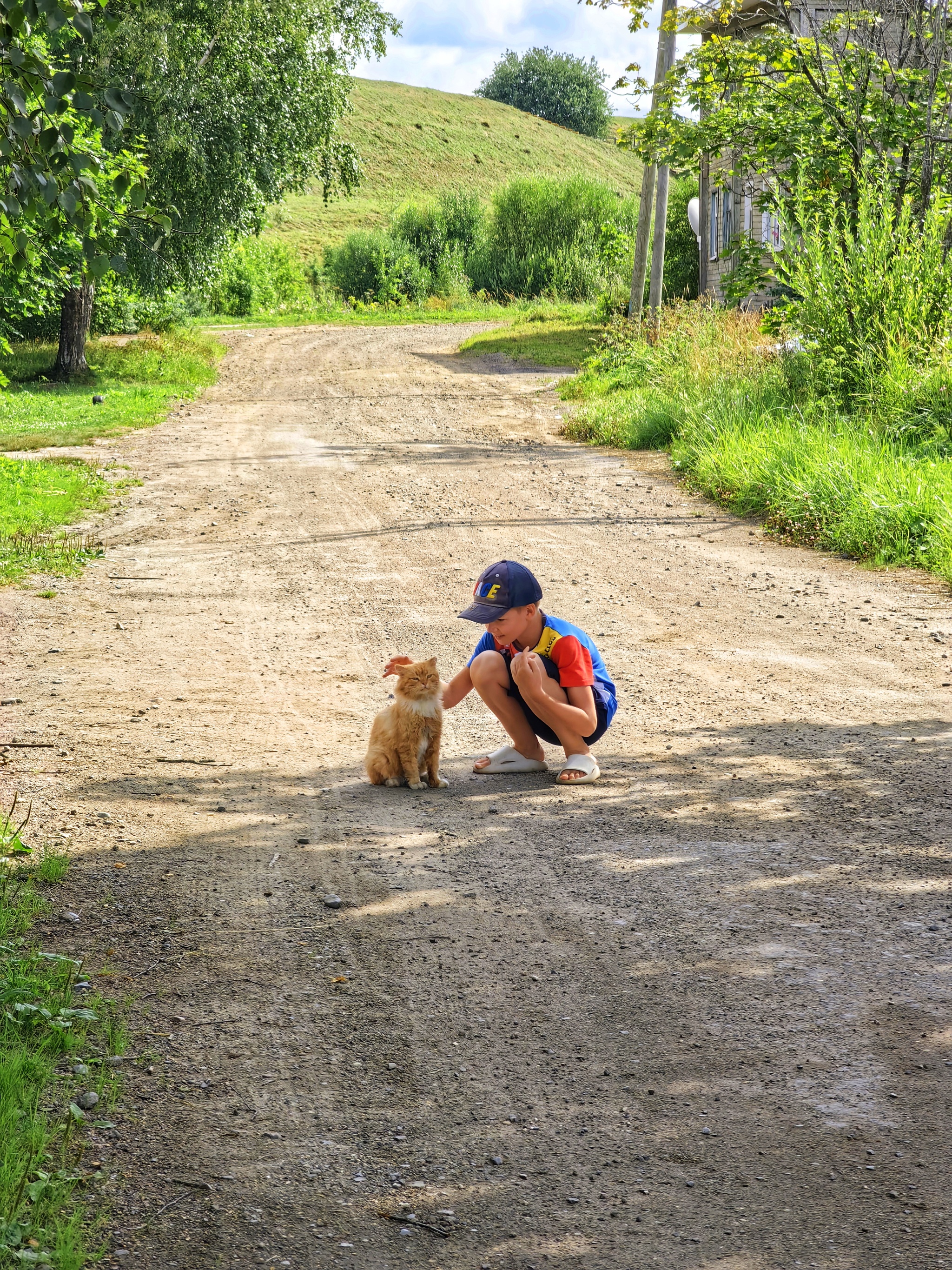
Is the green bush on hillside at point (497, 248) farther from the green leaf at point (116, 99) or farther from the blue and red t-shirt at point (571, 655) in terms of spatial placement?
the green leaf at point (116, 99)

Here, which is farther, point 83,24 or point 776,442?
point 776,442

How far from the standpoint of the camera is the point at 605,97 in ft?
367

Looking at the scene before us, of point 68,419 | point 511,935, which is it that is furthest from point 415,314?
point 511,935

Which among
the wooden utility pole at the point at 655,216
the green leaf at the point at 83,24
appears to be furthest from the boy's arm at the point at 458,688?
the wooden utility pole at the point at 655,216

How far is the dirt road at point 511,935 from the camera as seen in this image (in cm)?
263

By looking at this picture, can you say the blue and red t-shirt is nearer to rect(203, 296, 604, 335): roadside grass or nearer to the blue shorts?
the blue shorts

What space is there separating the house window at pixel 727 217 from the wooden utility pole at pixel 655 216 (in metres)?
8.21

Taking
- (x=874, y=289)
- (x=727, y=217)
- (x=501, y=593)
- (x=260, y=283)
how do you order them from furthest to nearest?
1. (x=260, y=283)
2. (x=727, y=217)
3. (x=874, y=289)
4. (x=501, y=593)

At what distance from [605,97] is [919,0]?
354 ft

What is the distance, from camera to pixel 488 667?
17.5ft

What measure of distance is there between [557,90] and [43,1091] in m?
119

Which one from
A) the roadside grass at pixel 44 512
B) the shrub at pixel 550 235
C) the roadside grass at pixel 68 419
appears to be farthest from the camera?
the shrub at pixel 550 235

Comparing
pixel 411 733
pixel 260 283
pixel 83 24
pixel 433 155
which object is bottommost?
pixel 411 733

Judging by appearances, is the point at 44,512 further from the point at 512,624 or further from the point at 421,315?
the point at 421,315
